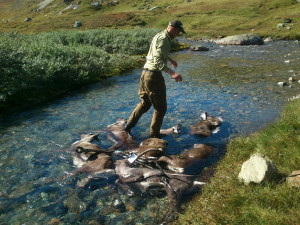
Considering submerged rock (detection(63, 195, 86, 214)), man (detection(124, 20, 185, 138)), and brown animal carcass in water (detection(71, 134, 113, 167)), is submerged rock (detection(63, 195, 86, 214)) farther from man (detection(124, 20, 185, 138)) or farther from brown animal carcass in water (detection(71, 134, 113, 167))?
man (detection(124, 20, 185, 138))

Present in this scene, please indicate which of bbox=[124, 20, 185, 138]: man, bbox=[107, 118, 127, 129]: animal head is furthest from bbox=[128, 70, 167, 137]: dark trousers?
bbox=[107, 118, 127, 129]: animal head

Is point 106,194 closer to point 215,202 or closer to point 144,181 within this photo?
point 144,181

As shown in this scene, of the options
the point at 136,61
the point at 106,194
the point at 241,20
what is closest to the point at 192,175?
the point at 106,194

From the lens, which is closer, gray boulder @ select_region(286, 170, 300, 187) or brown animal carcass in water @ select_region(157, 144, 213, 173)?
gray boulder @ select_region(286, 170, 300, 187)

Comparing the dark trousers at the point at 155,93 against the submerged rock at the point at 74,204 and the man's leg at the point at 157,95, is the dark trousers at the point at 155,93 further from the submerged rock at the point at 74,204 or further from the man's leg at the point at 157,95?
the submerged rock at the point at 74,204

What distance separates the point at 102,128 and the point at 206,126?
4.29 meters

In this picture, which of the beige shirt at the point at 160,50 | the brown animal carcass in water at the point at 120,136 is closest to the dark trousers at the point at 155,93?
the beige shirt at the point at 160,50

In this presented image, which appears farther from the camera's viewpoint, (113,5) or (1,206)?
(113,5)

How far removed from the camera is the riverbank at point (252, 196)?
437cm

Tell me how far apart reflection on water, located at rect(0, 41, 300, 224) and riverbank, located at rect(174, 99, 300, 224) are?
899 millimetres

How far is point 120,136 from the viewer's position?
9.59 metres

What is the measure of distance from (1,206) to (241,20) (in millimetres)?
74961

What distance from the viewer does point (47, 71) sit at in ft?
49.0

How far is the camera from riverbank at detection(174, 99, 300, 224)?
14.3ft
